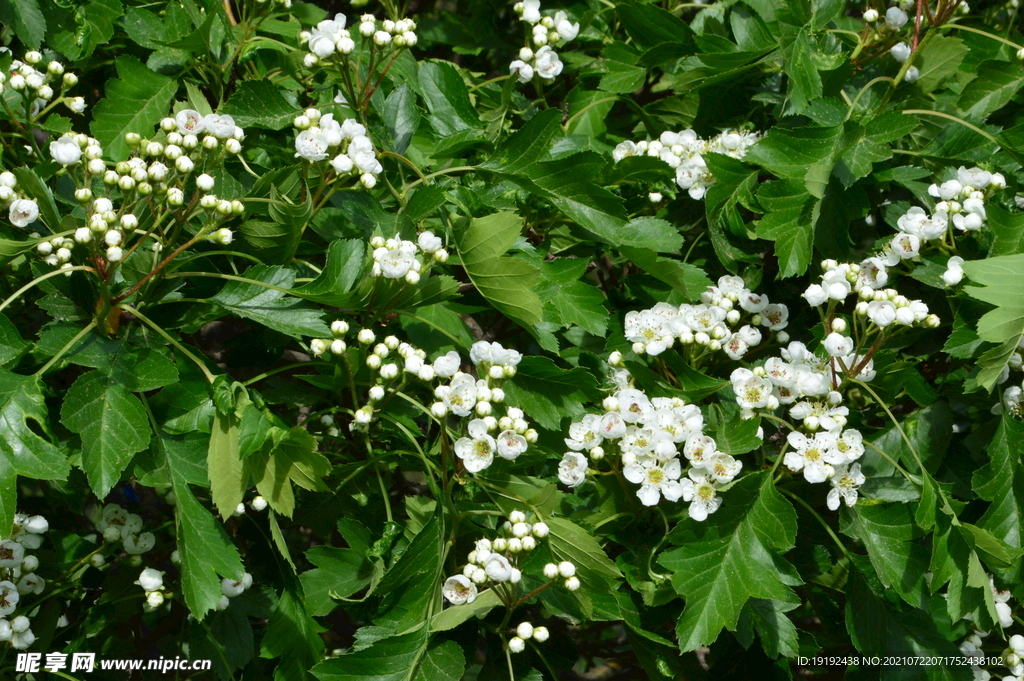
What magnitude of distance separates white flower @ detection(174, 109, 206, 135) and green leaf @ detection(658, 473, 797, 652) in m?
1.37

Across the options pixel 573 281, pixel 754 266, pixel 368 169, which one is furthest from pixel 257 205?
pixel 754 266

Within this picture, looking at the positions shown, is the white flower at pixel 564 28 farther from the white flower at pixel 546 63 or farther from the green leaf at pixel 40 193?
the green leaf at pixel 40 193

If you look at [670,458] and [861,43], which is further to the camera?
[861,43]

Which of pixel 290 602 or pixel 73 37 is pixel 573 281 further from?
pixel 73 37

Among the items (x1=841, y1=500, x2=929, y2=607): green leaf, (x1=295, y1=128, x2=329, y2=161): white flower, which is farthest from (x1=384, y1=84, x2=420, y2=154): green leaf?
(x1=841, y1=500, x2=929, y2=607): green leaf

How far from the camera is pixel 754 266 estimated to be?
215 centimetres

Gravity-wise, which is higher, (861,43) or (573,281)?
(861,43)

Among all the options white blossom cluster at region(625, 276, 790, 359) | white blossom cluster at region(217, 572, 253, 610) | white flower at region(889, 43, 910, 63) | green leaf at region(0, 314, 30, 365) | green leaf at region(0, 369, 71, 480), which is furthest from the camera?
white flower at region(889, 43, 910, 63)

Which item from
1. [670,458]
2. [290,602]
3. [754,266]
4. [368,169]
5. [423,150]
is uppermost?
[368,169]

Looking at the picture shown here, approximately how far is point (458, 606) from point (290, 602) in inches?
16.4

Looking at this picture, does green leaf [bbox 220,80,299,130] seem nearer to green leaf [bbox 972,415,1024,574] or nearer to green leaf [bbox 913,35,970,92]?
green leaf [bbox 913,35,970,92]

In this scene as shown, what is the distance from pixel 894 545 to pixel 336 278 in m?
1.39

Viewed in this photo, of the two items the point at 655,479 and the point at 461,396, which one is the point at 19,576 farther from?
the point at 655,479

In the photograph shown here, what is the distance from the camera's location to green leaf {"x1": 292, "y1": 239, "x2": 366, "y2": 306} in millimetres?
1711
